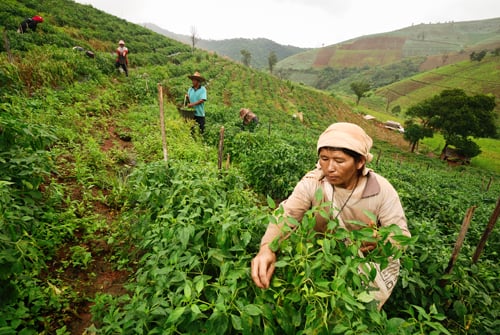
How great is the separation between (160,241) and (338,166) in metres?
1.61

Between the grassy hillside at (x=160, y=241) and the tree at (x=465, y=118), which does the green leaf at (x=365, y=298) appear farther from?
the tree at (x=465, y=118)

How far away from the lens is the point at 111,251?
2965 mm

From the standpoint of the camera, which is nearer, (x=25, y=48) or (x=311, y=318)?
(x=311, y=318)

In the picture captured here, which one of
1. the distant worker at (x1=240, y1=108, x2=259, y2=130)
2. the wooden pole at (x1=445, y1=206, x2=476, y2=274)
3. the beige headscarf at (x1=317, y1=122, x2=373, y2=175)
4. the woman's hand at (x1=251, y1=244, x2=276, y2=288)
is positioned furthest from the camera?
the distant worker at (x1=240, y1=108, x2=259, y2=130)

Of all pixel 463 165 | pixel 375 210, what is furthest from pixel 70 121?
pixel 463 165

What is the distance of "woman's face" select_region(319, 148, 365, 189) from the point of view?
1832 mm

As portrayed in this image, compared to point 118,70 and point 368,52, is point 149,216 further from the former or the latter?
point 368,52

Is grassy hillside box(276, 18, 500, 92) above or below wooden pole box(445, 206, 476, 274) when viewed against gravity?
above

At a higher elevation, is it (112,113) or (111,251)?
(112,113)

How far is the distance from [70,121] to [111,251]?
13.7 feet

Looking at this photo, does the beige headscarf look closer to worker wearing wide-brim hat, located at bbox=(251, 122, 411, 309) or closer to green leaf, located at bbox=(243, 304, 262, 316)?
worker wearing wide-brim hat, located at bbox=(251, 122, 411, 309)

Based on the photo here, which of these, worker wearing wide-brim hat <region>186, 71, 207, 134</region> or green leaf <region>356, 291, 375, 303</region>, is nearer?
green leaf <region>356, 291, 375, 303</region>

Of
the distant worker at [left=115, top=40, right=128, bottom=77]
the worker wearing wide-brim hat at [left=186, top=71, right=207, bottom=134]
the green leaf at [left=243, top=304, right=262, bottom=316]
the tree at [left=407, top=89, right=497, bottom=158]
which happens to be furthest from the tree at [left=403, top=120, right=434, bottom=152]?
the green leaf at [left=243, top=304, right=262, bottom=316]

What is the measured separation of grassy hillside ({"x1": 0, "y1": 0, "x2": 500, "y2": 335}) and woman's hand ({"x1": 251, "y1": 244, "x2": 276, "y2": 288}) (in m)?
0.07
